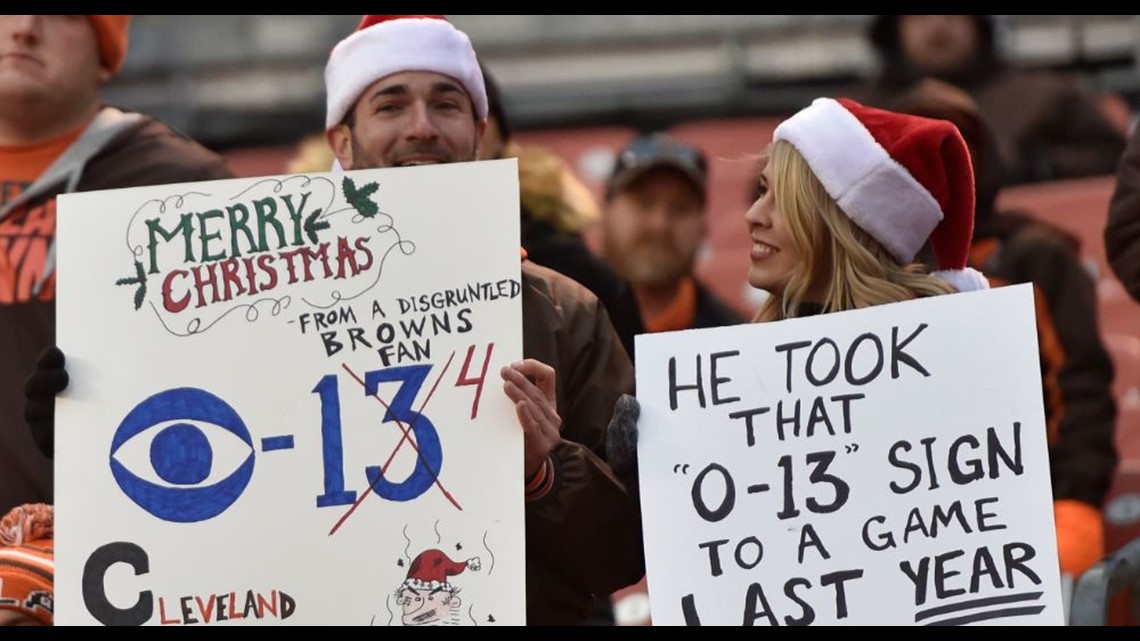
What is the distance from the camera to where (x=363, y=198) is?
4.57 m

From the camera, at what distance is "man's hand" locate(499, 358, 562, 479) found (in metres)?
4.43

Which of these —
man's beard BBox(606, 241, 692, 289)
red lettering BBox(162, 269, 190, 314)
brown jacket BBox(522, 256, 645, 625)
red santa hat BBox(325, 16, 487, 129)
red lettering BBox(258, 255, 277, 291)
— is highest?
man's beard BBox(606, 241, 692, 289)

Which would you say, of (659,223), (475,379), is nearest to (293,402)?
(475,379)

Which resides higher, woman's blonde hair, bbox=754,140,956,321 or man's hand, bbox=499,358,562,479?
woman's blonde hair, bbox=754,140,956,321

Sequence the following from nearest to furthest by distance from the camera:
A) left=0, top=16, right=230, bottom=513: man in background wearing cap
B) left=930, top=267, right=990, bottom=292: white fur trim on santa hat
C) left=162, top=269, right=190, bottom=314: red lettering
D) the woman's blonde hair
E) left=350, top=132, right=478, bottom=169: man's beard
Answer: left=162, top=269, right=190, bottom=314: red lettering, the woman's blonde hair, left=930, top=267, right=990, bottom=292: white fur trim on santa hat, left=350, top=132, right=478, bottom=169: man's beard, left=0, top=16, right=230, bottom=513: man in background wearing cap

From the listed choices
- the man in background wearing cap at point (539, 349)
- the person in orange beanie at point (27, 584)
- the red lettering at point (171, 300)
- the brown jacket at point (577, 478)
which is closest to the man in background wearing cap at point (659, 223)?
the man in background wearing cap at point (539, 349)

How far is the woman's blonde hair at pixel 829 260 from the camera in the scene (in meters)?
4.64

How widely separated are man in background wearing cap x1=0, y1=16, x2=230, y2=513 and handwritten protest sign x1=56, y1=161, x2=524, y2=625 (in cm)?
106

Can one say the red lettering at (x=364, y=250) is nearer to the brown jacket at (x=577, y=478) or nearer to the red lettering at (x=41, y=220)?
the brown jacket at (x=577, y=478)

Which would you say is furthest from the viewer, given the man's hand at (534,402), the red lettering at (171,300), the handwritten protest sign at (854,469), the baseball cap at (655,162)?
the baseball cap at (655,162)

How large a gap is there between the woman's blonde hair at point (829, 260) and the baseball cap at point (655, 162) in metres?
3.39

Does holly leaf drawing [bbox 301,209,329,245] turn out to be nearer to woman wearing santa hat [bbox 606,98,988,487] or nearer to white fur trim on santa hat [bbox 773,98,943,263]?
woman wearing santa hat [bbox 606,98,988,487]

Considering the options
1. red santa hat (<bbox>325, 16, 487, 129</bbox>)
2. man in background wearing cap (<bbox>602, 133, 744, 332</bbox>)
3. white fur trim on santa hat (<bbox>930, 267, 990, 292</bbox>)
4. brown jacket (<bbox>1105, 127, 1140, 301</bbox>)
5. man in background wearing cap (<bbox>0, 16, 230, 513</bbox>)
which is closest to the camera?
white fur trim on santa hat (<bbox>930, 267, 990, 292</bbox>)

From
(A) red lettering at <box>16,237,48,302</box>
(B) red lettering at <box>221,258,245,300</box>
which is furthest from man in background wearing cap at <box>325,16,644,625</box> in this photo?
(A) red lettering at <box>16,237,48,302</box>
